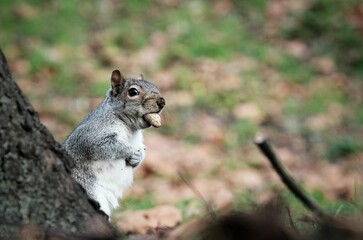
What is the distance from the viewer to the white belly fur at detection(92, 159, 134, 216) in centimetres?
341

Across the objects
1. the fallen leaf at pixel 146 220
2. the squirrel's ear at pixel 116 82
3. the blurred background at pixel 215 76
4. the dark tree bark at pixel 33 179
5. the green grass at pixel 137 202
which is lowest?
the dark tree bark at pixel 33 179

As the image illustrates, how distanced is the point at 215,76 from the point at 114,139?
542 cm

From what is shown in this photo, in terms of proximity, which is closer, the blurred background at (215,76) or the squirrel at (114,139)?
the squirrel at (114,139)

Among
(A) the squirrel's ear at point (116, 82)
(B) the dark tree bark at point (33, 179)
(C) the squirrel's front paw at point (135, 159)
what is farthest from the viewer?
(A) the squirrel's ear at point (116, 82)

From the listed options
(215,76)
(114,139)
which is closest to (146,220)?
(114,139)

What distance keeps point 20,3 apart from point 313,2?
13.3 feet

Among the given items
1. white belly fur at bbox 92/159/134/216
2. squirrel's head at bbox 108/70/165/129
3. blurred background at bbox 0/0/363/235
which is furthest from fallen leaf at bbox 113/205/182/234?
blurred background at bbox 0/0/363/235

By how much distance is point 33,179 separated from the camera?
223 centimetres

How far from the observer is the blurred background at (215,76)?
7.12 m

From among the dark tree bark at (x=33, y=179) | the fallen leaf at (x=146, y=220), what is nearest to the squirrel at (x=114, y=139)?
the fallen leaf at (x=146, y=220)

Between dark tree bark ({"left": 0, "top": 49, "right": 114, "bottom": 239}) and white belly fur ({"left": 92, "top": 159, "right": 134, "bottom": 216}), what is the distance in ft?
3.36

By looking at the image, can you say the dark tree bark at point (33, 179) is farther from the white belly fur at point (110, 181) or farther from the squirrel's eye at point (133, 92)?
the squirrel's eye at point (133, 92)

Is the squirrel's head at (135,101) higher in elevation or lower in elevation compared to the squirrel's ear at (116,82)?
lower

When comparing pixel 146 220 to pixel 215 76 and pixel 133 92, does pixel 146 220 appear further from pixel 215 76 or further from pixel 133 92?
pixel 215 76
